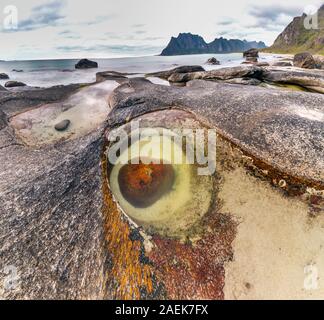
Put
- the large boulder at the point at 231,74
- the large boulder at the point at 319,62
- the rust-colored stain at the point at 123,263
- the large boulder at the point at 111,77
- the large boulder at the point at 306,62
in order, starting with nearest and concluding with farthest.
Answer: the rust-colored stain at the point at 123,263 < the large boulder at the point at 231,74 < the large boulder at the point at 111,77 < the large boulder at the point at 306,62 < the large boulder at the point at 319,62

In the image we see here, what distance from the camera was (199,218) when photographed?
9359mm

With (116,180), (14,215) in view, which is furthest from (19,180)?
(116,180)

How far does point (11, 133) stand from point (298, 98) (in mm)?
17407

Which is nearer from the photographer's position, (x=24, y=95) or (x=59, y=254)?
(x=59, y=254)

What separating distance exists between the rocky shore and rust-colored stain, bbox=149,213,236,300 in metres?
0.03

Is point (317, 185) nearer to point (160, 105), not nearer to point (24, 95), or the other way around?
point (160, 105)

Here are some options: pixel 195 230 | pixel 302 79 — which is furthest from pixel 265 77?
pixel 195 230

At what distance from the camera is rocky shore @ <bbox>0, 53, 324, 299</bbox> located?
7703 millimetres

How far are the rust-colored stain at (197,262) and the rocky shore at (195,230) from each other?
32 millimetres

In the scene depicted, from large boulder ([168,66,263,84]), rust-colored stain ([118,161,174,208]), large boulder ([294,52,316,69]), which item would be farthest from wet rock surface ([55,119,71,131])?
large boulder ([294,52,316,69])

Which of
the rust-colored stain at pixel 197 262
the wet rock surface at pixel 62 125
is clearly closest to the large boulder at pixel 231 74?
the wet rock surface at pixel 62 125

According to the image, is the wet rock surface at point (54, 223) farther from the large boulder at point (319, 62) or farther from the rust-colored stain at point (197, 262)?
the large boulder at point (319, 62)

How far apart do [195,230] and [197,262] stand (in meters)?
1.11

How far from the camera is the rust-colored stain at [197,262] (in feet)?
25.5
